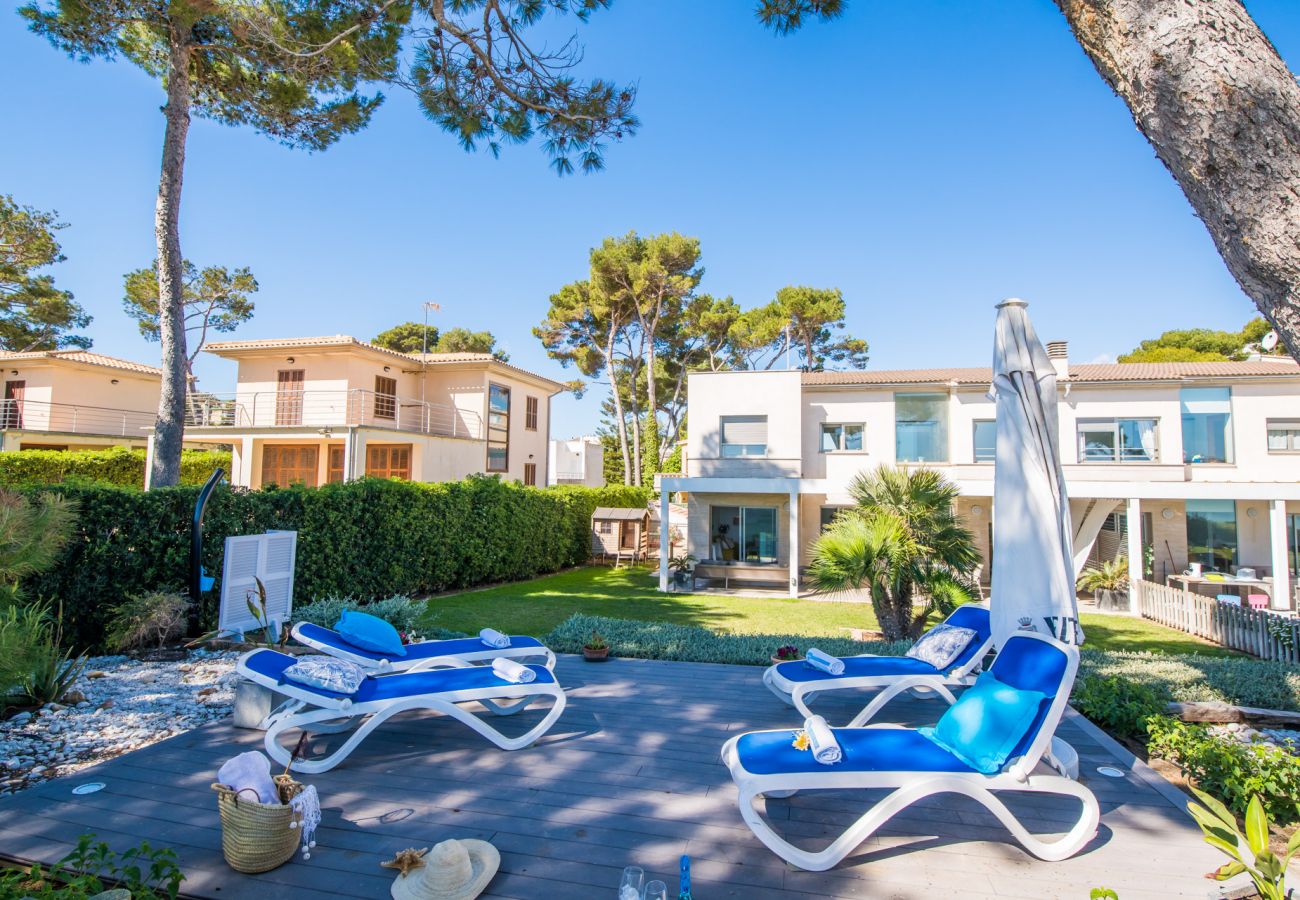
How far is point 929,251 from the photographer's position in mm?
15305

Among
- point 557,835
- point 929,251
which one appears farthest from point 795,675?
point 929,251

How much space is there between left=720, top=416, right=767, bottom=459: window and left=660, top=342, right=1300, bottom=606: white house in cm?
4

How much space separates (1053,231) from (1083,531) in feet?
28.8

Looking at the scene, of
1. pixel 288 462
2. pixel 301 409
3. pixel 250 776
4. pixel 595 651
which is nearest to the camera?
pixel 250 776

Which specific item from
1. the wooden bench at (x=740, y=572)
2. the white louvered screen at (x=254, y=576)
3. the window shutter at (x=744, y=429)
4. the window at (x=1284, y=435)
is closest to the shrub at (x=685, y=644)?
the white louvered screen at (x=254, y=576)

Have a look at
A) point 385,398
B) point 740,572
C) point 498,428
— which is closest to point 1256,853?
point 740,572

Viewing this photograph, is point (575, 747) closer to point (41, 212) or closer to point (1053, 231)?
point (1053, 231)

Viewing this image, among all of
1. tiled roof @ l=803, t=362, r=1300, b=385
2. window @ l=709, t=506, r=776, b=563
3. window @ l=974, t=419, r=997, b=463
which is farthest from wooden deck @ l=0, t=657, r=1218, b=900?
tiled roof @ l=803, t=362, r=1300, b=385

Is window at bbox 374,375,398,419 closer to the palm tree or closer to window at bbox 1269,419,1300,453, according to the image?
the palm tree

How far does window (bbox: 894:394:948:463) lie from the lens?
58.6ft

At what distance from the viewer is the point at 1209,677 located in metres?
5.95

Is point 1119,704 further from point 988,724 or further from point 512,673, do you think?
point 512,673

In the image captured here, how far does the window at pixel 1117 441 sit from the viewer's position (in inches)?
658

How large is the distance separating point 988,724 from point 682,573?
14.1 m
